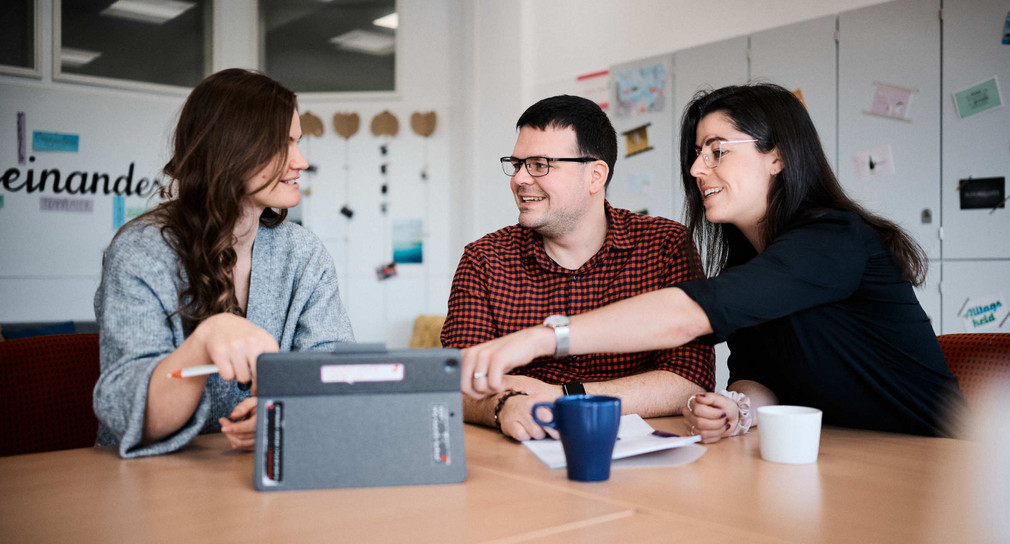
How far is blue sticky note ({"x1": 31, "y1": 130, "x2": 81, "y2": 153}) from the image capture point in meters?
4.69

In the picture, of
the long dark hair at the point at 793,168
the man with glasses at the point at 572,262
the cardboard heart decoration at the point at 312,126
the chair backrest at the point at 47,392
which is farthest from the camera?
the cardboard heart decoration at the point at 312,126

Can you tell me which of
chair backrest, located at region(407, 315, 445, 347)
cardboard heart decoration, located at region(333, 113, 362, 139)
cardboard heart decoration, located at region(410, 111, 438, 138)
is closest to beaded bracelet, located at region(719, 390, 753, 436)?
chair backrest, located at region(407, 315, 445, 347)

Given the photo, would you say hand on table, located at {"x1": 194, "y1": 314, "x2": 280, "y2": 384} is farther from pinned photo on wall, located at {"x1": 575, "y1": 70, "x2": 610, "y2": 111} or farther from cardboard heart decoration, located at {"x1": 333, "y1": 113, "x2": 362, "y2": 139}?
cardboard heart decoration, located at {"x1": 333, "y1": 113, "x2": 362, "y2": 139}

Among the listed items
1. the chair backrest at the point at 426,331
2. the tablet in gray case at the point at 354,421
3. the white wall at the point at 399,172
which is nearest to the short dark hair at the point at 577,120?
the tablet in gray case at the point at 354,421

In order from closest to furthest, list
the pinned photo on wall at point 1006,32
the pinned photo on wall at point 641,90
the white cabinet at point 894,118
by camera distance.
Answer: the pinned photo on wall at point 1006,32
the white cabinet at point 894,118
the pinned photo on wall at point 641,90

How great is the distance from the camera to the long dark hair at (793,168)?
4.96 ft

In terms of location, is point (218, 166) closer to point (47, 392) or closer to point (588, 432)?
point (47, 392)

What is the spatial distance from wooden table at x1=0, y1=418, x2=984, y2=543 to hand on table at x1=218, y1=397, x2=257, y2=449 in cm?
2

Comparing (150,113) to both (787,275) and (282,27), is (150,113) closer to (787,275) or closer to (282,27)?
(282,27)

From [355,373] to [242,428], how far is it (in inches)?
11.7

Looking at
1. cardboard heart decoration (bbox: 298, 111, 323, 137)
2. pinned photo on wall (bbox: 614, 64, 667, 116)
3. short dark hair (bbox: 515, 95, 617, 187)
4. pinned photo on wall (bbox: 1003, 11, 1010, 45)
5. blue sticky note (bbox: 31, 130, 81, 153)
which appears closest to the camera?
short dark hair (bbox: 515, 95, 617, 187)

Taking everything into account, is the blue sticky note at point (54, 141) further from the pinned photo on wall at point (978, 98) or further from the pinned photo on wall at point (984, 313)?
the pinned photo on wall at point (984, 313)

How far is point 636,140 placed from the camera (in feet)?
14.4

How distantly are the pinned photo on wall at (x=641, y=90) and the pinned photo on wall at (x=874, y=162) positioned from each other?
113cm
